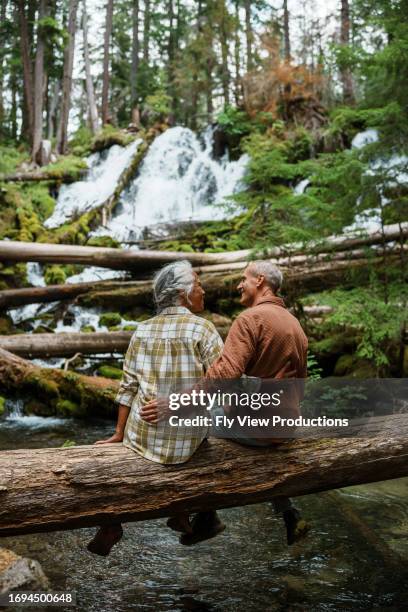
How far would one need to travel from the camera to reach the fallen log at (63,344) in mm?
10516

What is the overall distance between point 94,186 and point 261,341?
20.0m

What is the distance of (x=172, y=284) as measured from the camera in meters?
3.33

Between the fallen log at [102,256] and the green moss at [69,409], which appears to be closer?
the green moss at [69,409]

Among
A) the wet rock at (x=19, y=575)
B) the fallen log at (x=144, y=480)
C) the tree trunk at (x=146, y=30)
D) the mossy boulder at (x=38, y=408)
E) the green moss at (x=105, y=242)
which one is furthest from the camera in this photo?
the tree trunk at (x=146, y=30)

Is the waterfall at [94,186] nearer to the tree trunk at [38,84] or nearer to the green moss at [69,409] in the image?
the tree trunk at [38,84]

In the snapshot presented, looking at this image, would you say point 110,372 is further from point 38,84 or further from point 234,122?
point 38,84

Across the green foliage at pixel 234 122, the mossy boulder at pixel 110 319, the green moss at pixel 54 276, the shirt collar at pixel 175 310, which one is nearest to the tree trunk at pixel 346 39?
the green foliage at pixel 234 122

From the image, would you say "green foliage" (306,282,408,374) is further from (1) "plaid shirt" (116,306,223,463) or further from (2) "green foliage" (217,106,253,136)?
(2) "green foliage" (217,106,253,136)

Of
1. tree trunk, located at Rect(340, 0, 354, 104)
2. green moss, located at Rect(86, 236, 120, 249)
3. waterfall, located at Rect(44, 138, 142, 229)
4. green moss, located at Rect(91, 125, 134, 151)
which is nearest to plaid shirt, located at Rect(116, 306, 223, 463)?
green moss, located at Rect(86, 236, 120, 249)

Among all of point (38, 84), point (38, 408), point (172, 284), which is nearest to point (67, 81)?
point (38, 84)

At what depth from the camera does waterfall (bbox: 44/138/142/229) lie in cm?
1981

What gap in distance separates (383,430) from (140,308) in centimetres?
970

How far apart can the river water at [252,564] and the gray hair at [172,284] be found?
2.09m

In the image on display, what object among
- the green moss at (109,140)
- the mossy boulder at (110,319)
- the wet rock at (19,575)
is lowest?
the wet rock at (19,575)
